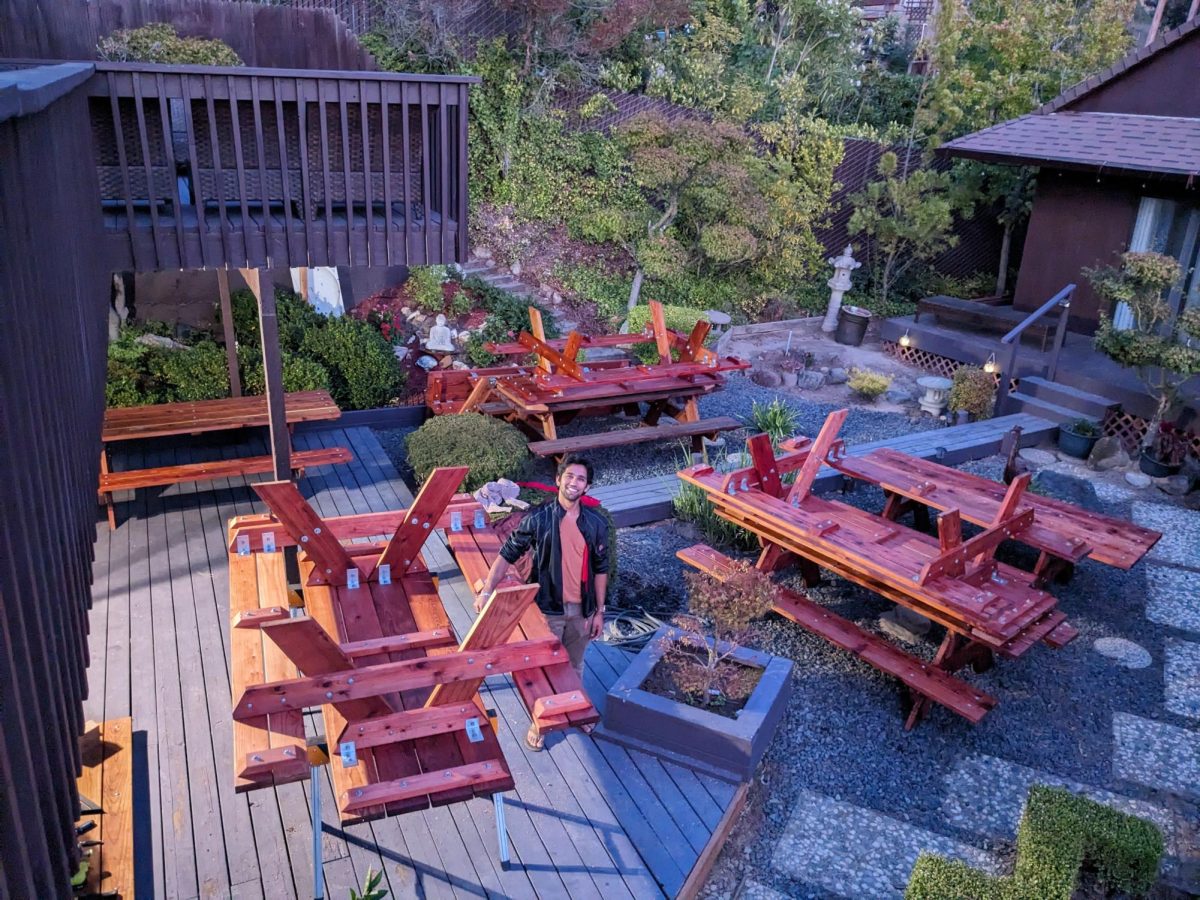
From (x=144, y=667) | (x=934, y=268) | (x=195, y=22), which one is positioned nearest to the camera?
(x=144, y=667)

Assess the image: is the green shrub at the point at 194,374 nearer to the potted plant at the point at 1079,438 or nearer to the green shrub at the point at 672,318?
the green shrub at the point at 672,318

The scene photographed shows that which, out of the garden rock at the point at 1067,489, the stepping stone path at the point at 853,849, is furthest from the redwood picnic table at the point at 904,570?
the garden rock at the point at 1067,489

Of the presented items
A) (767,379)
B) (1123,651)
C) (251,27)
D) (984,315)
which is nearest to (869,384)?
(767,379)

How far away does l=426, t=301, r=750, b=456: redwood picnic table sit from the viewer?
8758 mm

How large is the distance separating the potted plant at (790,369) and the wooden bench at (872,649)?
5.97m

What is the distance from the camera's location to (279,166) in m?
6.40

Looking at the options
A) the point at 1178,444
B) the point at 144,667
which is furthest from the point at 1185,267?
the point at 144,667

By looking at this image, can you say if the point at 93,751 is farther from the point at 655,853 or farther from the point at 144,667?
the point at 655,853

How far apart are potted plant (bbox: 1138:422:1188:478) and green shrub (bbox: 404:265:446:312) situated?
8820 mm

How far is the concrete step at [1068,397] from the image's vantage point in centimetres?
1085

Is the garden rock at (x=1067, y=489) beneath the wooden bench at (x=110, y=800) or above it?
beneath

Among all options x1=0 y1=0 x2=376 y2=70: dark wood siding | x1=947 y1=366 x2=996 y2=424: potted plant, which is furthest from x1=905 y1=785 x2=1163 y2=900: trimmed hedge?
x1=0 y1=0 x2=376 y2=70: dark wood siding

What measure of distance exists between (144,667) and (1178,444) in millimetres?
10464

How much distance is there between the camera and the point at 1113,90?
41.8 feet
